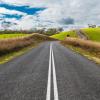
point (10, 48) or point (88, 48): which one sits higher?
point (10, 48)

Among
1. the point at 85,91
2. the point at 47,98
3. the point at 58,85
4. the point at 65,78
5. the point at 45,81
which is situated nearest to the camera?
the point at 47,98

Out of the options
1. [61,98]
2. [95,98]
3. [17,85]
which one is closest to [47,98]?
[61,98]

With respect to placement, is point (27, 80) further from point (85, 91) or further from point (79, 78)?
point (85, 91)

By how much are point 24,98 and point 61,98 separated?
118 centimetres

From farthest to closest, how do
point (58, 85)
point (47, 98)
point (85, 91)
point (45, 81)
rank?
1. point (45, 81)
2. point (58, 85)
3. point (85, 91)
4. point (47, 98)

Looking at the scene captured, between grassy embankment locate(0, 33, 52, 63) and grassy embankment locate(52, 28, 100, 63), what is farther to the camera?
grassy embankment locate(52, 28, 100, 63)

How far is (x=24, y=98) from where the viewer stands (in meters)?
7.28

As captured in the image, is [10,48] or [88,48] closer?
[10,48]

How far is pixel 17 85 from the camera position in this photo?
30.5 ft

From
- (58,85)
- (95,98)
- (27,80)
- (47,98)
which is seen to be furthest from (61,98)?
(27,80)

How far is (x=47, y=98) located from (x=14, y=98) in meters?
1.05

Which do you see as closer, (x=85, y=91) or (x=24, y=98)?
(x=24, y=98)

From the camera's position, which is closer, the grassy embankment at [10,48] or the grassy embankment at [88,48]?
the grassy embankment at [10,48]

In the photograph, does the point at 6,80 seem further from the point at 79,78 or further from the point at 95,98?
the point at 95,98
